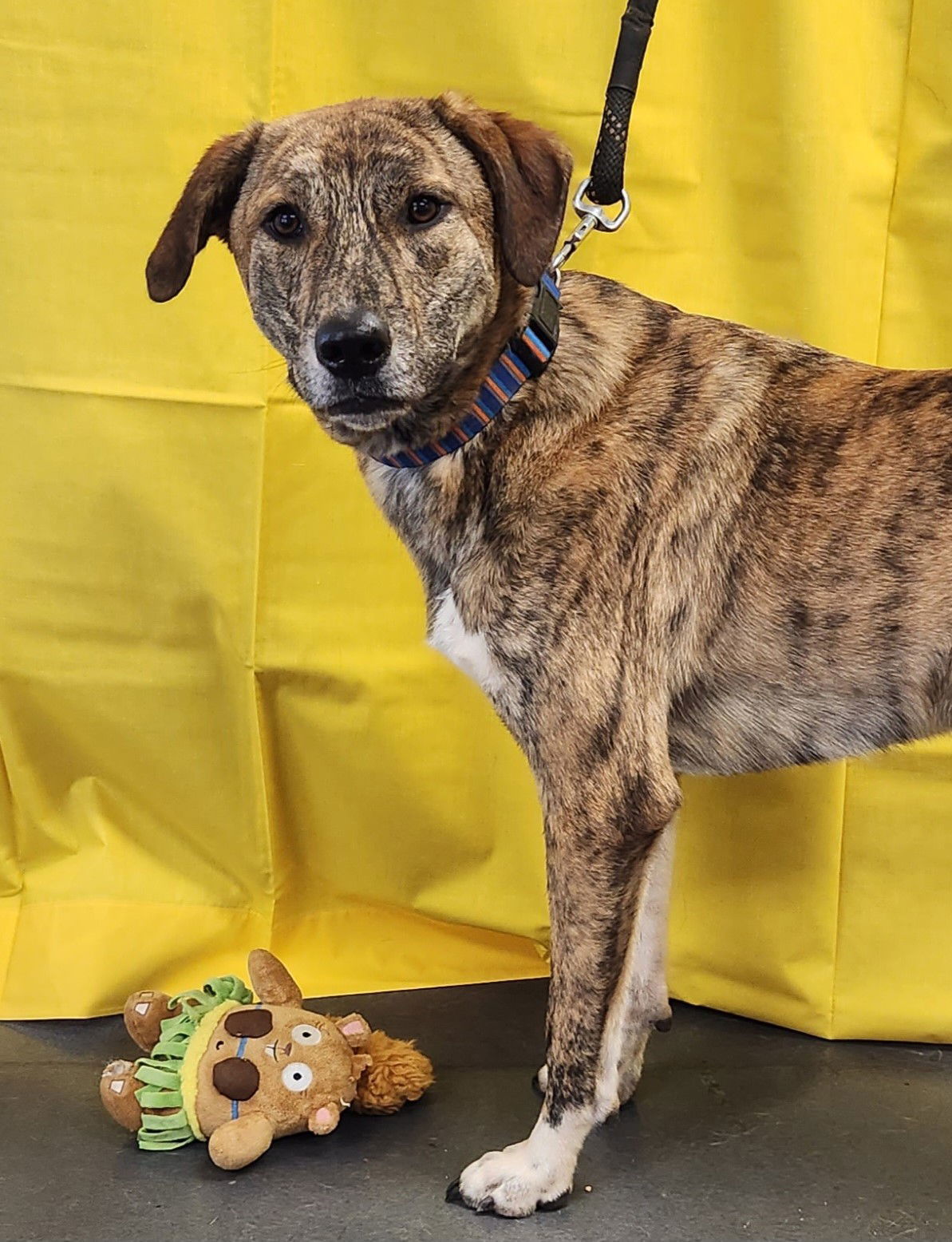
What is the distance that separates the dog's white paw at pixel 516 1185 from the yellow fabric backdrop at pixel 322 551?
26.6 inches

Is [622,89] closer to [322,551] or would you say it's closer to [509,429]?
[509,429]

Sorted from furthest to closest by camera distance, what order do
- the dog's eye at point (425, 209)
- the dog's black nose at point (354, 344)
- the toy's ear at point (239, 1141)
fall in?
the toy's ear at point (239, 1141) → the dog's eye at point (425, 209) → the dog's black nose at point (354, 344)

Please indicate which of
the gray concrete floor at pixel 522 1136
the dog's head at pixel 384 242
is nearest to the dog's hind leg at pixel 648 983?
the gray concrete floor at pixel 522 1136

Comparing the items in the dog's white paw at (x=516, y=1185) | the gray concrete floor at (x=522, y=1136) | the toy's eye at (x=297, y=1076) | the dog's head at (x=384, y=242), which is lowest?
the gray concrete floor at (x=522, y=1136)

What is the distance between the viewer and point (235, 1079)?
71.2 inches

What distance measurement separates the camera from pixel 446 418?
1.72m

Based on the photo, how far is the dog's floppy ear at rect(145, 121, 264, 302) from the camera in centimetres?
174

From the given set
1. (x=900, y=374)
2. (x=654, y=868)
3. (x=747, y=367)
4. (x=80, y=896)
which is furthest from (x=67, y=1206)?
(x=900, y=374)

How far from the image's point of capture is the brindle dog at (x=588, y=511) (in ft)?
5.43

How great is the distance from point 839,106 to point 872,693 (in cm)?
95

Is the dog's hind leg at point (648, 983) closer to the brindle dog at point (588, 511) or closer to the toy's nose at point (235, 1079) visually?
the brindle dog at point (588, 511)

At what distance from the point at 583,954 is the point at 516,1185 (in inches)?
12.4

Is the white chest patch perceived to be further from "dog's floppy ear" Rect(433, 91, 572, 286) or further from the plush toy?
the plush toy

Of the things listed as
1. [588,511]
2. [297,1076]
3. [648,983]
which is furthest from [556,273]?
[297,1076]
